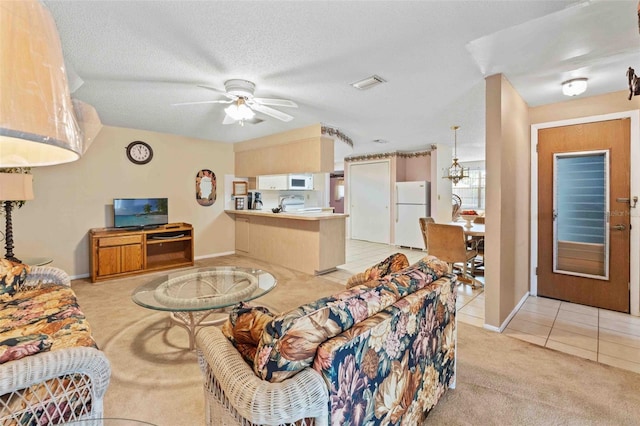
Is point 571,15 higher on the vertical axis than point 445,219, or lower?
higher

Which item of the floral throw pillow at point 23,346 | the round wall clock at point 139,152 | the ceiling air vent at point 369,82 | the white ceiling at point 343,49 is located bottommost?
the floral throw pillow at point 23,346

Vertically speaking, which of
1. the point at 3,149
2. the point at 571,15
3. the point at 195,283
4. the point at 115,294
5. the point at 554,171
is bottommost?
the point at 115,294

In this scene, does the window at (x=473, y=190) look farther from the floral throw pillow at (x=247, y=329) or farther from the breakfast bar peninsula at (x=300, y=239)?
the floral throw pillow at (x=247, y=329)

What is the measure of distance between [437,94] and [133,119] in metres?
4.11

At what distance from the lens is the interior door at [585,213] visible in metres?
3.13

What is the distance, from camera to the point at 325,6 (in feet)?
5.69

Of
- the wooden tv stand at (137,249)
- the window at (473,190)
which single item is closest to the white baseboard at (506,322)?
the wooden tv stand at (137,249)

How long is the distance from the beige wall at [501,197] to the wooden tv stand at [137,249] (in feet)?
14.4

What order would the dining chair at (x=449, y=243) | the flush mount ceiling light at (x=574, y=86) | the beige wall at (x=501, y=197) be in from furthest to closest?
1. the dining chair at (x=449, y=243)
2. the flush mount ceiling light at (x=574, y=86)
3. the beige wall at (x=501, y=197)

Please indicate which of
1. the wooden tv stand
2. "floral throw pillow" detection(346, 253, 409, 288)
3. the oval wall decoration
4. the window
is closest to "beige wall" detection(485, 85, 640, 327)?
"floral throw pillow" detection(346, 253, 409, 288)

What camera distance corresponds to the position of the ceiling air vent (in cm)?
278

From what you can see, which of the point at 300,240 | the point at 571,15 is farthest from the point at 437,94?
the point at 300,240

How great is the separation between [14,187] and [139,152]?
2.22 m

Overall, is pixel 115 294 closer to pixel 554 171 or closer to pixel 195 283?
pixel 195 283
